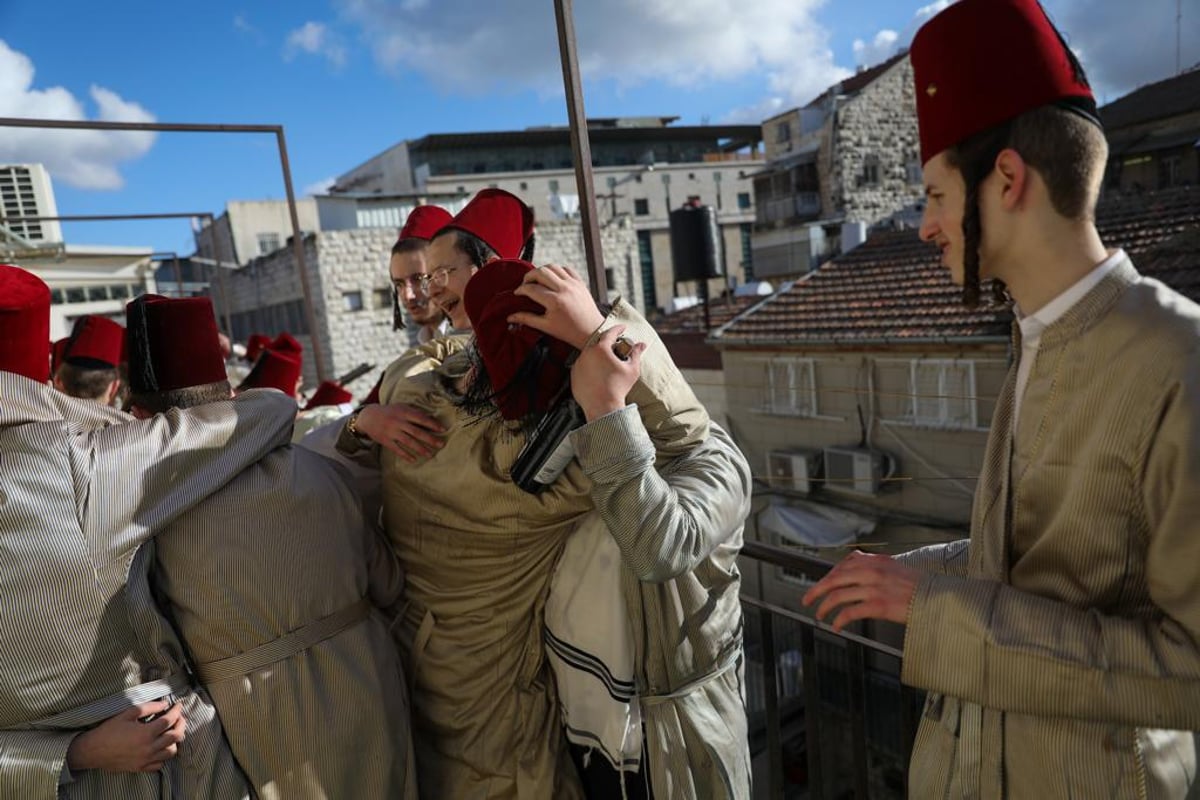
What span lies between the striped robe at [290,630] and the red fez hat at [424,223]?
60.3 inches

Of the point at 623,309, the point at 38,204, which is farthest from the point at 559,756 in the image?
the point at 38,204

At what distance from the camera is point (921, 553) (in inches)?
55.3

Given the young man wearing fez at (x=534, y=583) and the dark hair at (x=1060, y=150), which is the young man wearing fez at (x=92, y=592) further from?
the dark hair at (x=1060, y=150)

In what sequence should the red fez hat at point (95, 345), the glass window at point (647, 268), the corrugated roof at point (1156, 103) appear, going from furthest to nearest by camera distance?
the glass window at point (647, 268) → the corrugated roof at point (1156, 103) → the red fez hat at point (95, 345)

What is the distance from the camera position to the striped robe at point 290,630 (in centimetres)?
140

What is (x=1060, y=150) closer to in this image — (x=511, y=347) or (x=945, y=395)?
(x=511, y=347)

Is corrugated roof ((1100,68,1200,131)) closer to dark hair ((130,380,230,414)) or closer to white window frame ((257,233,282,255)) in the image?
dark hair ((130,380,230,414))

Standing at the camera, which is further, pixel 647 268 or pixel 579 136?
pixel 647 268

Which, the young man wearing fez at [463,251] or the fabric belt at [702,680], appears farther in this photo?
the young man wearing fez at [463,251]

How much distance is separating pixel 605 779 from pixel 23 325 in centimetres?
151

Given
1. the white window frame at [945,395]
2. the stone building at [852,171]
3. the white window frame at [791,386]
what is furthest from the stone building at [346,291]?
the white window frame at [945,395]

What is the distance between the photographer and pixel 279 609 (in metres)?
1.44

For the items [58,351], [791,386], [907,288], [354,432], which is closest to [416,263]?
[354,432]

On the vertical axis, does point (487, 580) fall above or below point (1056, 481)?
below
